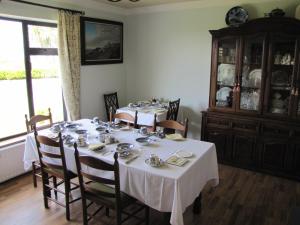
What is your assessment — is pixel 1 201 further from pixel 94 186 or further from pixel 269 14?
pixel 269 14

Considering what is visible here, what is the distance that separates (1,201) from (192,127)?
3169 mm

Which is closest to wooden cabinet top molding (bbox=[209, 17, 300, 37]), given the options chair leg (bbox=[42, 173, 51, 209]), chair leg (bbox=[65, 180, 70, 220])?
chair leg (bbox=[65, 180, 70, 220])

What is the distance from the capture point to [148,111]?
13.9 ft

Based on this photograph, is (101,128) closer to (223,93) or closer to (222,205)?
(222,205)

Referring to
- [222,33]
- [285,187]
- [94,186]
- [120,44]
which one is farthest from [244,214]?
[120,44]

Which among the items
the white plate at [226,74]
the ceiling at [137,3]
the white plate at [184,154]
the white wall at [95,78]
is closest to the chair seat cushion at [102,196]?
the white plate at [184,154]

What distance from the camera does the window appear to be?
140 inches

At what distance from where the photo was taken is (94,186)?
245 centimetres

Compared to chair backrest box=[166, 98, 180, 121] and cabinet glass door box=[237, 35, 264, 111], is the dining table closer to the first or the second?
chair backrest box=[166, 98, 180, 121]

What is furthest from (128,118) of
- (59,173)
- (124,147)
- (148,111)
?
(59,173)

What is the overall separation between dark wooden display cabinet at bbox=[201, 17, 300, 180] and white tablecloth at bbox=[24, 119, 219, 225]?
1.39 meters

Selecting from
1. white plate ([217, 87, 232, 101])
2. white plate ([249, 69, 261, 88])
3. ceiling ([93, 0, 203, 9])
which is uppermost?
ceiling ([93, 0, 203, 9])

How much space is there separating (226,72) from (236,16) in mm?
852

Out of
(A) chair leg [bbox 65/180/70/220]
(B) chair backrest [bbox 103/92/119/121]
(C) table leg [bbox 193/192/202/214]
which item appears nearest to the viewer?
(A) chair leg [bbox 65/180/70/220]
